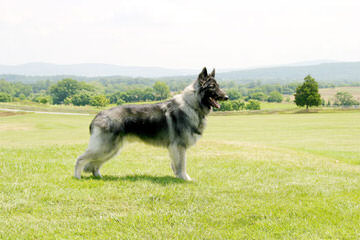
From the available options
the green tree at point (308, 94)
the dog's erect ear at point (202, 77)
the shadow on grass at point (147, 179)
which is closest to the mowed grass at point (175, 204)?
the shadow on grass at point (147, 179)

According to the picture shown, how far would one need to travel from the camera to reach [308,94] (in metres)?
88.9

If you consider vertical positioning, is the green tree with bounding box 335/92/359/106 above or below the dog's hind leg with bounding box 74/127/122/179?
below

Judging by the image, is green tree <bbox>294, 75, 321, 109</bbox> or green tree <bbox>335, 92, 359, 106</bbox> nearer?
green tree <bbox>294, 75, 321, 109</bbox>

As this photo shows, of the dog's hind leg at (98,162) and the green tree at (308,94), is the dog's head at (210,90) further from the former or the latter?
the green tree at (308,94)

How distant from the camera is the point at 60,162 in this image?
10555 mm

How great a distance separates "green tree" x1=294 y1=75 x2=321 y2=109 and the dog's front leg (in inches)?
3423

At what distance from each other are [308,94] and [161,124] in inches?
3473

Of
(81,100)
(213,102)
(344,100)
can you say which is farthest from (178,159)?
(81,100)

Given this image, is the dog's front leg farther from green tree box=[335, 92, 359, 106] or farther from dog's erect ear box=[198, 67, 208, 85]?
green tree box=[335, 92, 359, 106]

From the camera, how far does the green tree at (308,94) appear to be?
8838 centimetres

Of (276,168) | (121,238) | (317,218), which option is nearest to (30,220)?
(121,238)

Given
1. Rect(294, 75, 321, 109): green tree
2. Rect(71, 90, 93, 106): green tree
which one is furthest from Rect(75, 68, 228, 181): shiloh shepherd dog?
Rect(71, 90, 93, 106): green tree

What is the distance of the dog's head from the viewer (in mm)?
8219

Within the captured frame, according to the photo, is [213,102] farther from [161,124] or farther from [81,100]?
[81,100]
